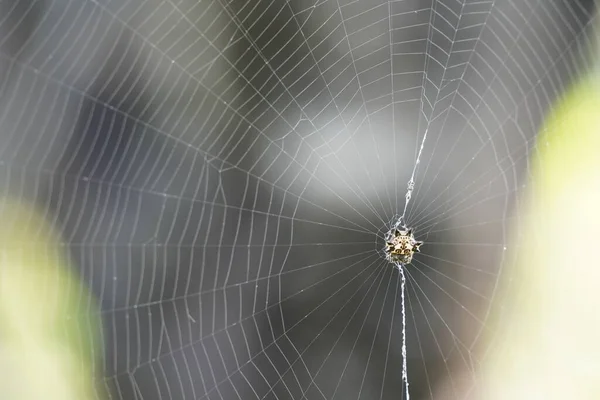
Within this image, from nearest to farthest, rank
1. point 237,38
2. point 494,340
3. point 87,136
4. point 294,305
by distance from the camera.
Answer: point 87,136 → point 237,38 → point 294,305 → point 494,340

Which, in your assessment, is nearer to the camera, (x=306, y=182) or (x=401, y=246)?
(x=306, y=182)

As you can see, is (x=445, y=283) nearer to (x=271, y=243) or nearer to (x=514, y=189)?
(x=514, y=189)

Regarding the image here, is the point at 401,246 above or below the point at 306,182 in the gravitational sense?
below

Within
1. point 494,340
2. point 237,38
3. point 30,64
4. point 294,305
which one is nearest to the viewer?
point 30,64

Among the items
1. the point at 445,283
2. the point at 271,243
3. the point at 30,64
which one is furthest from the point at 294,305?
the point at 30,64

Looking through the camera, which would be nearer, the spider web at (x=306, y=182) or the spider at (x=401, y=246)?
the spider web at (x=306, y=182)
